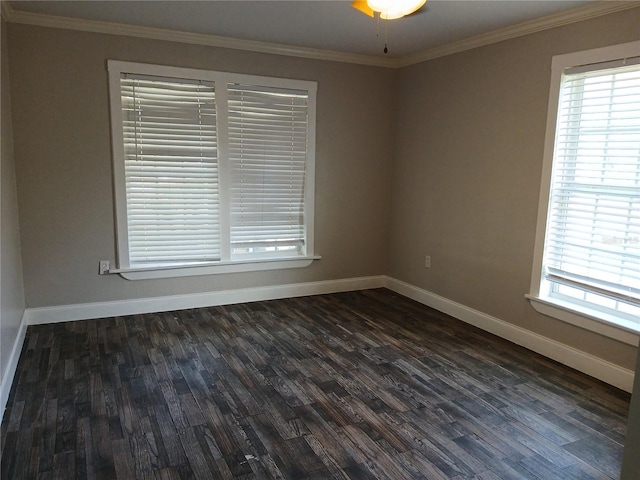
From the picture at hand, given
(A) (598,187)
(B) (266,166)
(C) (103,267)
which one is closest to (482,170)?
(A) (598,187)

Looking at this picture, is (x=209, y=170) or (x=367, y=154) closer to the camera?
(x=209, y=170)

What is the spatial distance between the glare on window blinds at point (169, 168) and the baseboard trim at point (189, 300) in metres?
0.37

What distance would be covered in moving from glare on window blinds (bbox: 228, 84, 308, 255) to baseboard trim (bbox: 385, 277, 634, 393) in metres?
1.51

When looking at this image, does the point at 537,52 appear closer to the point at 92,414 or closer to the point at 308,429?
the point at 308,429

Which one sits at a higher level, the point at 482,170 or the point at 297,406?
the point at 482,170

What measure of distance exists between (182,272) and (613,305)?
3466 millimetres

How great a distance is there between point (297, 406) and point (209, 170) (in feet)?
7.93

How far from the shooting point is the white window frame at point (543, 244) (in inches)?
113

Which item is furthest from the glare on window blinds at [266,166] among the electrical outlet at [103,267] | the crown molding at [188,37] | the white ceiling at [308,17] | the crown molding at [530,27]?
the crown molding at [530,27]

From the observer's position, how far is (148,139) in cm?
395

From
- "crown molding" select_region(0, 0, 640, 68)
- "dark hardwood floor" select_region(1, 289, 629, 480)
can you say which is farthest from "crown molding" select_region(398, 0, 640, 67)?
"dark hardwood floor" select_region(1, 289, 629, 480)

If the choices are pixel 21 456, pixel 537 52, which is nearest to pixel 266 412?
pixel 21 456

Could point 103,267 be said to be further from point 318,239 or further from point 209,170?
point 318,239

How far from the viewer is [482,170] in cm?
390
